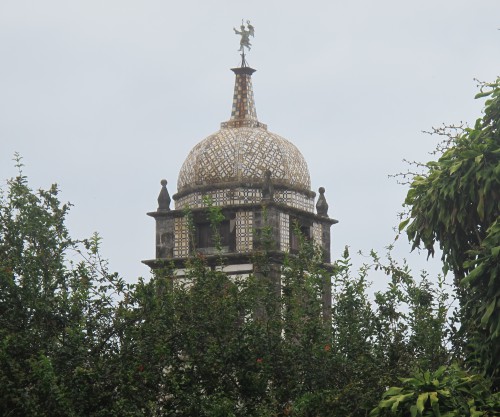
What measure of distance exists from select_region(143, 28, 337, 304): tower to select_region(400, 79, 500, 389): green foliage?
57.4 ft

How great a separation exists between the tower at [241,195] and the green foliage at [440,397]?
838 inches

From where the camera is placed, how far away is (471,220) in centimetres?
2944

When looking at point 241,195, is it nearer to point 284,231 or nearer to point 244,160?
point 244,160

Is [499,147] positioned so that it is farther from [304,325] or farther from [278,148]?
[278,148]

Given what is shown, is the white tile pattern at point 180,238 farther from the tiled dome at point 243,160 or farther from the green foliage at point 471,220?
the green foliage at point 471,220

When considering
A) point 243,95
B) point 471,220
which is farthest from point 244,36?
point 471,220

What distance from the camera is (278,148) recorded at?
48969 mm

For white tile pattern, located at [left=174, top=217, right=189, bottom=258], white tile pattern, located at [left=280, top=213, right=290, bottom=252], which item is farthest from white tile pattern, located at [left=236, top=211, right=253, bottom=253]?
white tile pattern, located at [left=174, top=217, right=189, bottom=258]

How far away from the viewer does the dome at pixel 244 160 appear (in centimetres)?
4884

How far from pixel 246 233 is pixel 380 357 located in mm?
19788

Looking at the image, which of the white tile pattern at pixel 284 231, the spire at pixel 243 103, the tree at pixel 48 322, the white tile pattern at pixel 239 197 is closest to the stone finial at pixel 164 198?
the white tile pattern at pixel 239 197

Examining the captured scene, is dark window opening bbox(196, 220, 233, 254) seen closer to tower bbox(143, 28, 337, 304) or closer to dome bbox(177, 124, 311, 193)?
tower bbox(143, 28, 337, 304)

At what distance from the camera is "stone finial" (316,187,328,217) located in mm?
50156

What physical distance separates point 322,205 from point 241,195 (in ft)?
9.33
